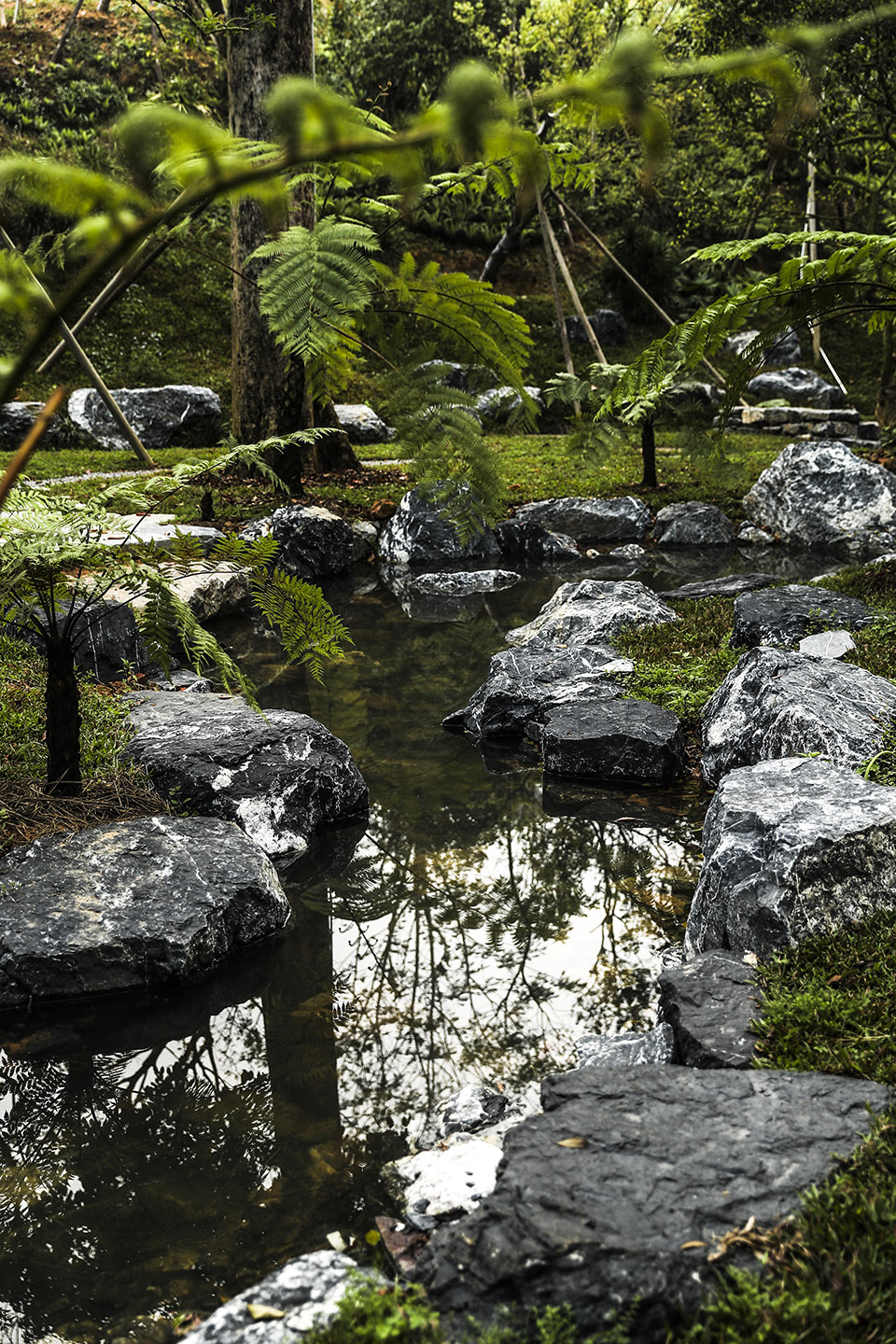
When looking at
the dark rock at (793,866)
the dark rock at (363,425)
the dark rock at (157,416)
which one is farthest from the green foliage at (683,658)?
the dark rock at (157,416)

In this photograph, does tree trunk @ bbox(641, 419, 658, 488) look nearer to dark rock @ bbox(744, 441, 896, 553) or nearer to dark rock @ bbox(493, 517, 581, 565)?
dark rock @ bbox(744, 441, 896, 553)

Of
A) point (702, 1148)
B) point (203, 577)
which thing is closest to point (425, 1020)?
point (702, 1148)

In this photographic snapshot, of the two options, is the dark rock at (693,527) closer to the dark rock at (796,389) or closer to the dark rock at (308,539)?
the dark rock at (308,539)

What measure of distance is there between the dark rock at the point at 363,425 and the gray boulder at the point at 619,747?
12177 millimetres

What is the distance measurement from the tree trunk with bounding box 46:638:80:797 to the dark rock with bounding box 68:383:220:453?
12144mm

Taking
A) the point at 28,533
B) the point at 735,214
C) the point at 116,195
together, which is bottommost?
the point at 28,533

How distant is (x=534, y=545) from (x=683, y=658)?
4.57 m

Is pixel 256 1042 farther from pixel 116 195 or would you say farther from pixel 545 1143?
pixel 116 195

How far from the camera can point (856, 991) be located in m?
2.85

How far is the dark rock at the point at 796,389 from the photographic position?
21031 mm

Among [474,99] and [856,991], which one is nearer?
[474,99]

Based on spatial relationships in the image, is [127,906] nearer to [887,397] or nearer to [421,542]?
[421,542]

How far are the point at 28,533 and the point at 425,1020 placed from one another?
2.37 m

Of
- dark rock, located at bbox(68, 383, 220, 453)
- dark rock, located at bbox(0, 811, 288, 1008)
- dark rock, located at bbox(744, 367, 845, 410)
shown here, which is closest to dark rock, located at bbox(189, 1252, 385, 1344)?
dark rock, located at bbox(0, 811, 288, 1008)
